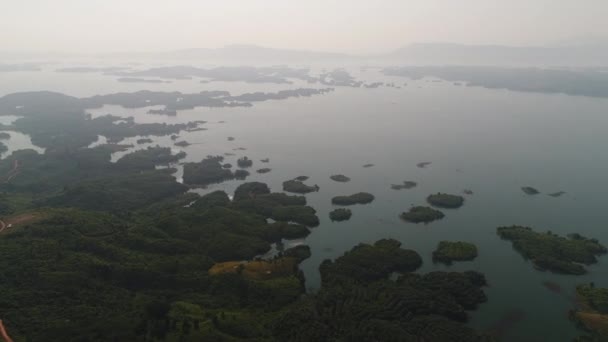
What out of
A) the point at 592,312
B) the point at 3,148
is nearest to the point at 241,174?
the point at 592,312

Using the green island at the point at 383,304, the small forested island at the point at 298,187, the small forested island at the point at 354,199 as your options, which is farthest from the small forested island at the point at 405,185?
the green island at the point at 383,304

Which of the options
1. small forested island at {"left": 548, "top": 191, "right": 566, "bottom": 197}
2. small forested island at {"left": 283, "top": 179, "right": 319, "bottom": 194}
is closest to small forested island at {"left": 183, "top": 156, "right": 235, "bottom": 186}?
small forested island at {"left": 283, "top": 179, "right": 319, "bottom": 194}

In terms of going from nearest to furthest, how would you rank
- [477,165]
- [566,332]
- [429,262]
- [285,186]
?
[566,332]
[429,262]
[285,186]
[477,165]

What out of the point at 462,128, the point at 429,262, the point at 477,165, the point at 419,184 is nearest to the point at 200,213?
the point at 429,262

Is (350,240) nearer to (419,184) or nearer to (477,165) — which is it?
(419,184)

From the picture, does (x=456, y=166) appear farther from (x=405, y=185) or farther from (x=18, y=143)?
(x=18, y=143)
